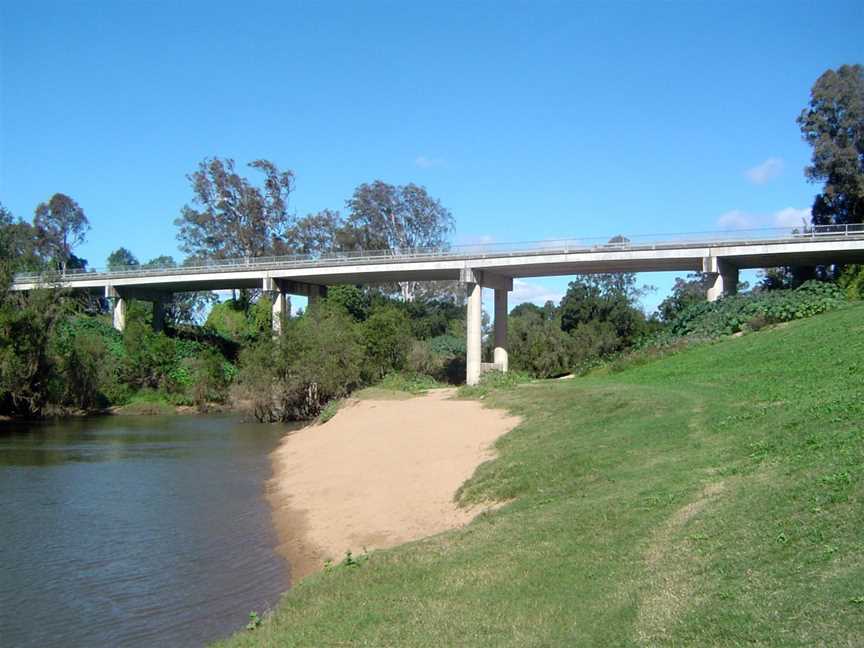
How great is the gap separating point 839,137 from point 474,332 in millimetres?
30647

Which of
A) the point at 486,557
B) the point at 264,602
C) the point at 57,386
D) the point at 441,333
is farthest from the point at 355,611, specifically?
the point at 441,333

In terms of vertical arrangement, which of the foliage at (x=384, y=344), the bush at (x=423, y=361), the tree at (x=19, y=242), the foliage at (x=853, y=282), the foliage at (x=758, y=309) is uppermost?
the tree at (x=19, y=242)

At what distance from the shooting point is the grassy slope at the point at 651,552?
24.0 ft

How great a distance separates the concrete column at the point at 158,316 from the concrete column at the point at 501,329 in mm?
35094

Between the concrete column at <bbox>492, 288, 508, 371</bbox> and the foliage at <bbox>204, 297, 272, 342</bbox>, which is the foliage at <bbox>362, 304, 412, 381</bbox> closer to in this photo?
the concrete column at <bbox>492, 288, 508, 371</bbox>

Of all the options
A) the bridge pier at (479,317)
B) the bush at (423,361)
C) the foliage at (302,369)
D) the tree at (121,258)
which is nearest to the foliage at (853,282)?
the bridge pier at (479,317)

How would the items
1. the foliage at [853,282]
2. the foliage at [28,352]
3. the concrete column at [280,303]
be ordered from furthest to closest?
the concrete column at [280,303] → the foliage at [28,352] → the foliage at [853,282]

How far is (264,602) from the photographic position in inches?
516

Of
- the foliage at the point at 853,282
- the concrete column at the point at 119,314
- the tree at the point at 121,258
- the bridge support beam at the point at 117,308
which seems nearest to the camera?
the foliage at the point at 853,282

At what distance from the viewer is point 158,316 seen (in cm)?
7750

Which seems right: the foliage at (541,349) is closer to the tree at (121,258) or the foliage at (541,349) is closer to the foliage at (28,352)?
the foliage at (28,352)

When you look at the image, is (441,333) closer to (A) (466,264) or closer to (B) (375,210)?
(B) (375,210)

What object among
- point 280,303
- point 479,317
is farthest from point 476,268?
point 280,303

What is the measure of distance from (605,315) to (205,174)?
45.9 meters
